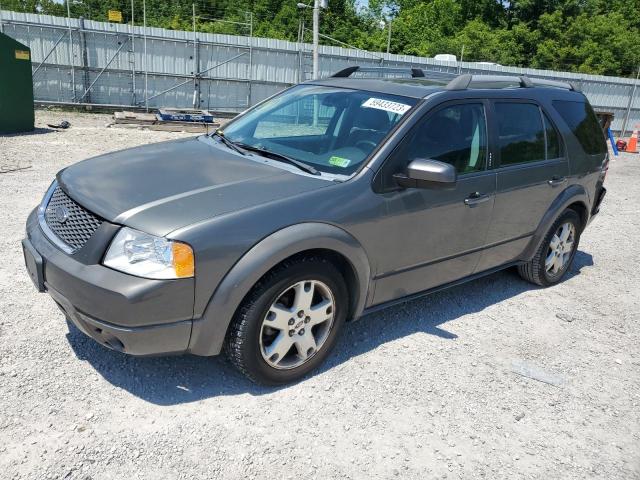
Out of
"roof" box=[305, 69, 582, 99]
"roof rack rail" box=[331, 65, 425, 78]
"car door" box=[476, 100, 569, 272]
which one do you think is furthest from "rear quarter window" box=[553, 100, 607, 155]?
"roof rack rail" box=[331, 65, 425, 78]

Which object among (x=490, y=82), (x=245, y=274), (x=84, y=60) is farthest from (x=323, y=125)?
(x=84, y=60)

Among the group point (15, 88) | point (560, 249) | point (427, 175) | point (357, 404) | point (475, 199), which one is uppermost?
point (427, 175)

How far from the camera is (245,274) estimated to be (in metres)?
2.84

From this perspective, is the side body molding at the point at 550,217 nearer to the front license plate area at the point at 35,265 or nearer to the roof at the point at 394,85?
the roof at the point at 394,85

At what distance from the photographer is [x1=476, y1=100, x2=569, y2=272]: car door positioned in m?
4.24

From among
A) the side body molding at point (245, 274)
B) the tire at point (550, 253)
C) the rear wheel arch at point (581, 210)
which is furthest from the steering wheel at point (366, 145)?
the rear wheel arch at point (581, 210)

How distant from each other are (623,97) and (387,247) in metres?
23.7

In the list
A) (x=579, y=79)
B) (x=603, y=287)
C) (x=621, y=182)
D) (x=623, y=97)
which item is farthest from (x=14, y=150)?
(x=623, y=97)

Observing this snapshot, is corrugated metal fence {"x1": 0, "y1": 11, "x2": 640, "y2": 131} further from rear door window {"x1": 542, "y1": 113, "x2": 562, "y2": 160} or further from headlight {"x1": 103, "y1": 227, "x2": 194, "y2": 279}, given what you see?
headlight {"x1": 103, "y1": 227, "x2": 194, "y2": 279}

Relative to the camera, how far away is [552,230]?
5.00 metres

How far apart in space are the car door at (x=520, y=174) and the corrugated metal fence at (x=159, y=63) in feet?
55.1

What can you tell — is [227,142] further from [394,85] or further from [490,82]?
[490,82]

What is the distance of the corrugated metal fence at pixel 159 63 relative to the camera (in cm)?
1822

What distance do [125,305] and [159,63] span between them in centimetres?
1870
